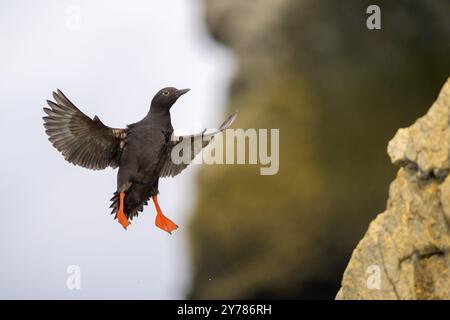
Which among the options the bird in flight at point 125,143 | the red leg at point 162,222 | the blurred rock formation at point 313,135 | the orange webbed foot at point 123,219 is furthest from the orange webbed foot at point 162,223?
the blurred rock formation at point 313,135

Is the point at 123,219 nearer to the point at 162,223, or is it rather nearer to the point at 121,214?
the point at 121,214

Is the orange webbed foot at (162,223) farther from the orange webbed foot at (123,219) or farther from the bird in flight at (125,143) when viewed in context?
the orange webbed foot at (123,219)

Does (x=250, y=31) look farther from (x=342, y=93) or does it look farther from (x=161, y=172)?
(x=161, y=172)

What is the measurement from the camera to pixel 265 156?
15180 mm

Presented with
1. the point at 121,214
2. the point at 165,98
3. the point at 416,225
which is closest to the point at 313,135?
the point at 165,98

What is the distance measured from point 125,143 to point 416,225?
370 cm

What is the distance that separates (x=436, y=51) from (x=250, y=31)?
327 centimetres

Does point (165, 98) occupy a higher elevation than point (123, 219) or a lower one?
higher

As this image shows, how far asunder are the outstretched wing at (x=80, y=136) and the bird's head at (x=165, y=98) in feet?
1.59

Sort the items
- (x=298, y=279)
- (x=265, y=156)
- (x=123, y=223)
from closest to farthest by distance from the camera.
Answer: (x=123, y=223) < (x=298, y=279) < (x=265, y=156)

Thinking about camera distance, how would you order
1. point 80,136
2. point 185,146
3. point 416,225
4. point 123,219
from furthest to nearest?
1. point 185,146
2. point 123,219
3. point 80,136
4. point 416,225

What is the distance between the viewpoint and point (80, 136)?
33.8ft

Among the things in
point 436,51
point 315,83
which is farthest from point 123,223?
point 436,51

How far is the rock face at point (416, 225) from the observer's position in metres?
8.11
